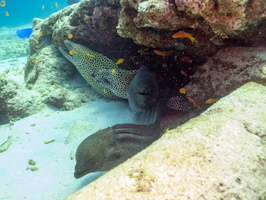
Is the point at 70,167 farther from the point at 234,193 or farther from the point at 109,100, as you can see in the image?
the point at 234,193

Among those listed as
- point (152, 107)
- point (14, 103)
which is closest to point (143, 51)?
point (152, 107)

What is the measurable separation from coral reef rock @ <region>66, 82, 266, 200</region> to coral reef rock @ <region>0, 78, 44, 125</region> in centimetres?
427

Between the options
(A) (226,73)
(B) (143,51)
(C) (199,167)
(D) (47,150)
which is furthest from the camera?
(B) (143,51)

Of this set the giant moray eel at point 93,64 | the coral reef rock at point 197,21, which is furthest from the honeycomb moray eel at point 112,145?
the giant moray eel at point 93,64

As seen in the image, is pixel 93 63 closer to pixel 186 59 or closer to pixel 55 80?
pixel 55 80

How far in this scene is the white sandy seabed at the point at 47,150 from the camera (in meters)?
2.79

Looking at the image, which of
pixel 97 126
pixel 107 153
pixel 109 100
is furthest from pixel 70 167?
pixel 109 100

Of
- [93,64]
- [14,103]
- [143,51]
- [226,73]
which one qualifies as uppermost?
[143,51]

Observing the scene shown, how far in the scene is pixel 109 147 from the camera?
2754 millimetres

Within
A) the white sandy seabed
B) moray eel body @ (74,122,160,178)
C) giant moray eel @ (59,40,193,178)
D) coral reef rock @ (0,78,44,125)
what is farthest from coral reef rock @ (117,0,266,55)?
coral reef rock @ (0,78,44,125)

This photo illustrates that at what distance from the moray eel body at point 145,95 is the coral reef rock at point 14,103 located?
2.70 m

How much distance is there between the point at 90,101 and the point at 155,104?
208 cm

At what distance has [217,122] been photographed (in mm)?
1639

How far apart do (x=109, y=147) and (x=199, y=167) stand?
5.72 feet
